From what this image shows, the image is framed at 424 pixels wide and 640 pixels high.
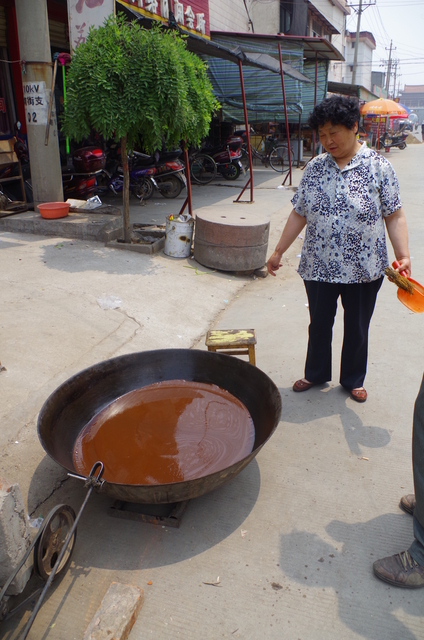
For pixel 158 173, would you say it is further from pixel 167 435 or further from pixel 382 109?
pixel 382 109

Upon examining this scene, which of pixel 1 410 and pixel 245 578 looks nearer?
pixel 245 578

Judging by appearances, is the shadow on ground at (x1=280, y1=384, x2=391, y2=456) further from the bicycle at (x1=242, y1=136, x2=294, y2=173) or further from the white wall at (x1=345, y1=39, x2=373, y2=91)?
the white wall at (x1=345, y1=39, x2=373, y2=91)

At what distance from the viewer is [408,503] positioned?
2.56 meters

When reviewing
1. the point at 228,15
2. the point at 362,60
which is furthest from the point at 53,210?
the point at 362,60

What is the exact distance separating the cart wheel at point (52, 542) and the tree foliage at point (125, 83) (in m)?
4.34

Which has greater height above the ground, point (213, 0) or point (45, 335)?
point (213, 0)

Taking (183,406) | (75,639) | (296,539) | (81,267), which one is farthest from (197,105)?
(75,639)

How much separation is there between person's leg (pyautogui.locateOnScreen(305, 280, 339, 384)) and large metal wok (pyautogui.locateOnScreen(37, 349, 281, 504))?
64cm

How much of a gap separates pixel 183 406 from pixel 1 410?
1172 millimetres

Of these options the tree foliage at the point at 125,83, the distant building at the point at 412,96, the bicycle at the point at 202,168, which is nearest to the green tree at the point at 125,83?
the tree foliage at the point at 125,83

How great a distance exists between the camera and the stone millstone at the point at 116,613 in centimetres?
187

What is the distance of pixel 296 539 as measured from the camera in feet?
7.90

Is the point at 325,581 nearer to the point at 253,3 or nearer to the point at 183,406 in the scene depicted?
the point at 183,406

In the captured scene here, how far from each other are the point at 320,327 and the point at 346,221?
783mm
